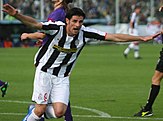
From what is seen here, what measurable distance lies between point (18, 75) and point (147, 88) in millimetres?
5412

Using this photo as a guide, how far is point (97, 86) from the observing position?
17625 mm

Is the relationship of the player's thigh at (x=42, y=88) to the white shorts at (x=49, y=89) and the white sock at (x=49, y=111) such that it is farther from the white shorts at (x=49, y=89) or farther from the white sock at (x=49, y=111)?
the white sock at (x=49, y=111)

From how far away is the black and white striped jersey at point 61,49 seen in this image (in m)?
9.54

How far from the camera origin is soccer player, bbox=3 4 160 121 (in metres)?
9.54

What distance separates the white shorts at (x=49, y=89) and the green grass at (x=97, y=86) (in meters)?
2.14

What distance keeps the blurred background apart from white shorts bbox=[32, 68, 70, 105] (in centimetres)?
3011

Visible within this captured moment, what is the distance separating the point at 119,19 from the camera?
4688 cm

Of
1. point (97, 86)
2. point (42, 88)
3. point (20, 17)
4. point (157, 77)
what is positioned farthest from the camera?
point (97, 86)

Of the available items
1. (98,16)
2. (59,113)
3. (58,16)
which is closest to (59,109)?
(59,113)

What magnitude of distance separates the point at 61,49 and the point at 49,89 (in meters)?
0.64

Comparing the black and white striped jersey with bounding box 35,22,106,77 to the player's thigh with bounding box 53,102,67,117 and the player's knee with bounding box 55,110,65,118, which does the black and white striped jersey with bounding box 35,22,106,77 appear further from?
the player's knee with bounding box 55,110,65,118

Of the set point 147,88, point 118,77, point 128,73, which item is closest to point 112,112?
point 147,88

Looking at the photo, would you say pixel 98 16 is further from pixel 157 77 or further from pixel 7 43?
pixel 157 77

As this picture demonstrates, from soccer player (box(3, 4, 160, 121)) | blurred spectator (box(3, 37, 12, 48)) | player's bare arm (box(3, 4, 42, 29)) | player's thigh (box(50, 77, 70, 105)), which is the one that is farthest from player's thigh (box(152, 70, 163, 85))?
blurred spectator (box(3, 37, 12, 48))
